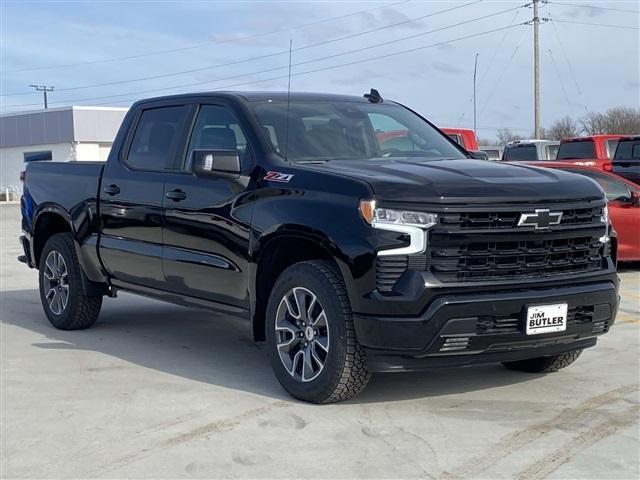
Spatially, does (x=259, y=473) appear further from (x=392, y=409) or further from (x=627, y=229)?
(x=627, y=229)

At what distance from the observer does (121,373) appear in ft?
21.4

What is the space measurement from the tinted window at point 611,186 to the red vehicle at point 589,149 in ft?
20.8

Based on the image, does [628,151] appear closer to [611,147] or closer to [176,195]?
[611,147]

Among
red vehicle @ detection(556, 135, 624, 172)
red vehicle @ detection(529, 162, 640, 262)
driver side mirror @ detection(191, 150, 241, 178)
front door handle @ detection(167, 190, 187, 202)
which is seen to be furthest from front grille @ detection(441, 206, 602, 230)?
red vehicle @ detection(556, 135, 624, 172)

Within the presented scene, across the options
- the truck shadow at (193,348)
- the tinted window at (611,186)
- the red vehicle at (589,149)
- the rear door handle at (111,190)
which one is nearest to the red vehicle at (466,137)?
the red vehicle at (589,149)

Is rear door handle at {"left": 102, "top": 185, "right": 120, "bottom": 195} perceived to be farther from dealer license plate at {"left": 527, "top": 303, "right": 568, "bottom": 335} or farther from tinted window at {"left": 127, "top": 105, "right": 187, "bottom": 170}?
dealer license plate at {"left": 527, "top": 303, "right": 568, "bottom": 335}

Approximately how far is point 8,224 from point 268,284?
2225cm

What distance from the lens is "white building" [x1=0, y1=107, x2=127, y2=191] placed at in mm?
54188

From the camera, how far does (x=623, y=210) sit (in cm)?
1176

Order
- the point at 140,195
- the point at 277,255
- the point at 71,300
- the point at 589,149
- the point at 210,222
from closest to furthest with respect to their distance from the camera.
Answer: the point at 277,255
the point at 210,222
the point at 140,195
the point at 71,300
the point at 589,149

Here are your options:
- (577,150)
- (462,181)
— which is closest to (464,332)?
(462,181)

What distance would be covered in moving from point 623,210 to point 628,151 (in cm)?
721

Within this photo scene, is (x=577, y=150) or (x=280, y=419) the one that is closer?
(x=280, y=419)

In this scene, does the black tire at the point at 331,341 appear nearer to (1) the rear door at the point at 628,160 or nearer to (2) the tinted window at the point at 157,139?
(2) the tinted window at the point at 157,139
